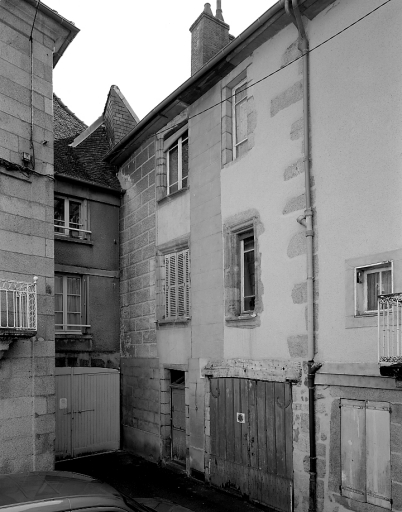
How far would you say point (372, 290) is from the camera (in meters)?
7.35

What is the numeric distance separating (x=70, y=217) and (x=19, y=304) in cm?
467

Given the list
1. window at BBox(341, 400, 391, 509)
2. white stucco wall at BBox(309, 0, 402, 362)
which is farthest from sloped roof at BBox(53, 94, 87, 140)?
window at BBox(341, 400, 391, 509)

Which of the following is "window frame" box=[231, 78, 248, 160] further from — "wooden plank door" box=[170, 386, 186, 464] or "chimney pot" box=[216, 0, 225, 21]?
"wooden plank door" box=[170, 386, 186, 464]

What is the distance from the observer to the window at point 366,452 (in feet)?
22.4

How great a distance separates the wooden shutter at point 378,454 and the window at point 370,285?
129 cm

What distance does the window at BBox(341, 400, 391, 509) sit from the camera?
22.4 ft

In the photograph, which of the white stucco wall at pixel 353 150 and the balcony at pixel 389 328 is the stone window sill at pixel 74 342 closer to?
the white stucco wall at pixel 353 150

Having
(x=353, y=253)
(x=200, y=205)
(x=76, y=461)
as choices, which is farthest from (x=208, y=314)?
(x=76, y=461)

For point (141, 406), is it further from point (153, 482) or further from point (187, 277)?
point (187, 277)

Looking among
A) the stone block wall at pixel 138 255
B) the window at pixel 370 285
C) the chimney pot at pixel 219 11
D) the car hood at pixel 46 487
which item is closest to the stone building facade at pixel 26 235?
the stone block wall at pixel 138 255

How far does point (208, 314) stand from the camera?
1051cm

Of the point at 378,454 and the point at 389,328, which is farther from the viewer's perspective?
the point at 378,454

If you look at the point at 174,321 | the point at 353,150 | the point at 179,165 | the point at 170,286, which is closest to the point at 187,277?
the point at 170,286

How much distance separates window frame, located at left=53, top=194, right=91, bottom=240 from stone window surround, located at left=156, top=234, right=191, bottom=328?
2.17 meters
